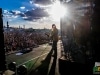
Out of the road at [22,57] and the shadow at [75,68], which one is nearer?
the shadow at [75,68]

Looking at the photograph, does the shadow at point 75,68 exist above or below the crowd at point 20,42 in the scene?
below

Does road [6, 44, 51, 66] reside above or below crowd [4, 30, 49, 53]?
below

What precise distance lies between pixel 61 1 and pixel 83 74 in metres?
5.43

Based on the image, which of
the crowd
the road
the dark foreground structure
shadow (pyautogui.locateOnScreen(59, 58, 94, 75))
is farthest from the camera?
the crowd

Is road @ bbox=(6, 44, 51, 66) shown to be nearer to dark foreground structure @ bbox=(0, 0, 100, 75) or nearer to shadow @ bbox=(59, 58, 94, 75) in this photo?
dark foreground structure @ bbox=(0, 0, 100, 75)

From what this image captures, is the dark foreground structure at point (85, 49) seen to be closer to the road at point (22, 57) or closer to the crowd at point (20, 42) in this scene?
the road at point (22, 57)

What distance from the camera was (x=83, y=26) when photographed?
1209 centimetres

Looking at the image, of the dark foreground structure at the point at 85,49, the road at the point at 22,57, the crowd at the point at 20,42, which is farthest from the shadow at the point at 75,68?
the crowd at the point at 20,42

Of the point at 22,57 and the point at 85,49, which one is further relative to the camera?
the point at 22,57

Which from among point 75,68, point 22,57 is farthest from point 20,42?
point 75,68

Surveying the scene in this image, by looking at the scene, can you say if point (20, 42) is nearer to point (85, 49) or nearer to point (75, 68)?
point (85, 49)

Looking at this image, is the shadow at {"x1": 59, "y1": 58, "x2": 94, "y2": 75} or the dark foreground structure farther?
the dark foreground structure

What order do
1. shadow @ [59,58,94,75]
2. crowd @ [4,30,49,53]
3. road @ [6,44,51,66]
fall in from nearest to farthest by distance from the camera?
1. shadow @ [59,58,94,75]
2. road @ [6,44,51,66]
3. crowd @ [4,30,49,53]

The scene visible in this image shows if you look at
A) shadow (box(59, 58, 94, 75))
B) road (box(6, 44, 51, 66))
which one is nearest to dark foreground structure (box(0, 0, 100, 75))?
shadow (box(59, 58, 94, 75))
